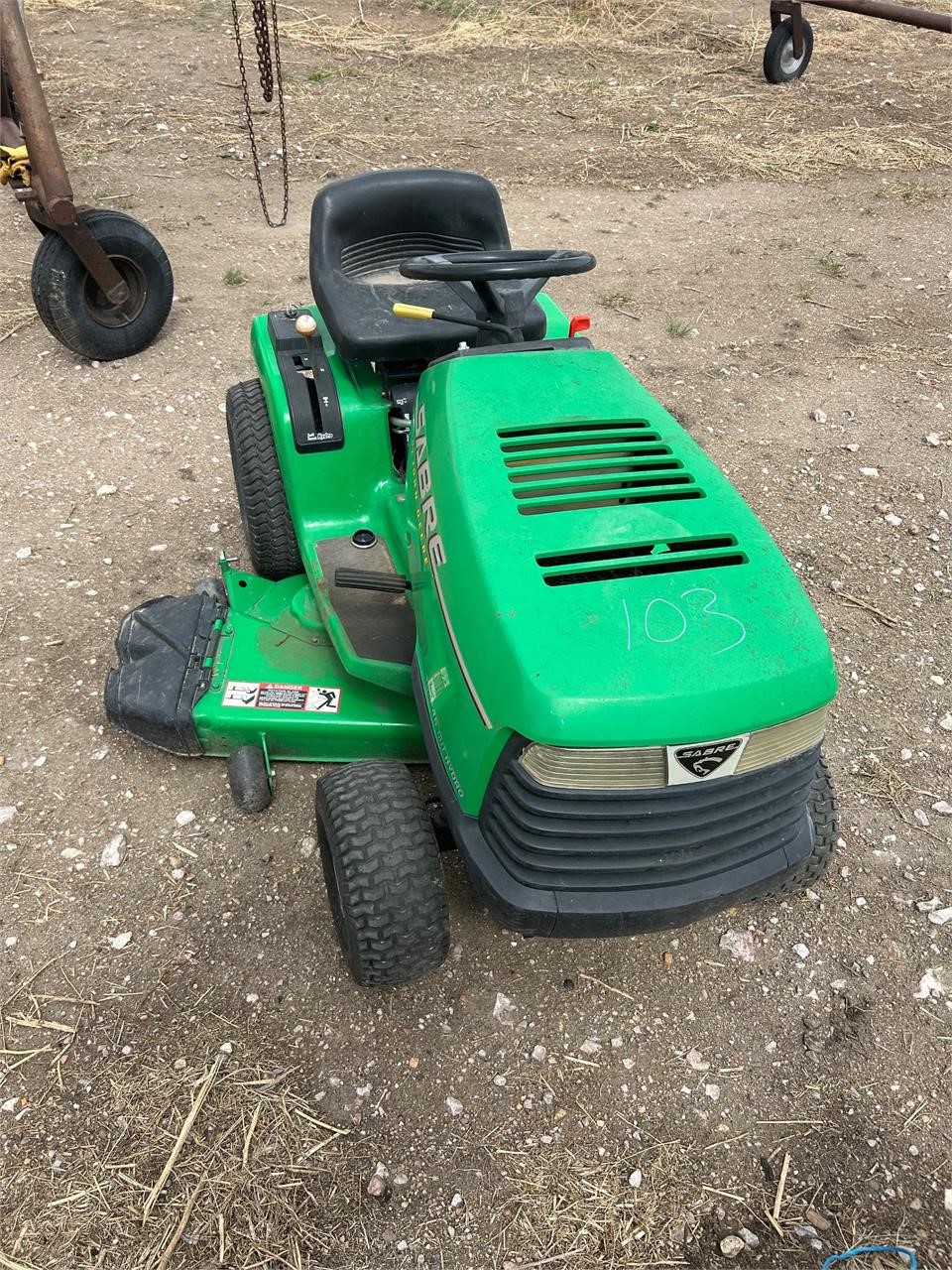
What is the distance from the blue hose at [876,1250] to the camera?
169 cm

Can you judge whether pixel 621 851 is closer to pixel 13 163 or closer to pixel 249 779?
pixel 249 779

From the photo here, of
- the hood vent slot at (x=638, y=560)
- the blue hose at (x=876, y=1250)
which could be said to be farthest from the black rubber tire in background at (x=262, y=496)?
the blue hose at (x=876, y=1250)

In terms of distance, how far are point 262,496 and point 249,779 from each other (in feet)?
2.77

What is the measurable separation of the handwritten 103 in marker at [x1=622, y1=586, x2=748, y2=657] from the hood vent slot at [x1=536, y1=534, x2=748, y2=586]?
0.27 ft

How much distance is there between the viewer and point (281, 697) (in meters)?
2.36

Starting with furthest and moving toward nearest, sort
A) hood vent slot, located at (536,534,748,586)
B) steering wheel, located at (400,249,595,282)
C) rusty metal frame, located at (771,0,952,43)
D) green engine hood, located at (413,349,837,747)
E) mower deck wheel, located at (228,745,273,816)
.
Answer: rusty metal frame, located at (771,0,952,43), mower deck wheel, located at (228,745,273,816), steering wheel, located at (400,249,595,282), hood vent slot, located at (536,534,748,586), green engine hood, located at (413,349,837,747)

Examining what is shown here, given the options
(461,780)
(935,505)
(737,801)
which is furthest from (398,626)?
(935,505)

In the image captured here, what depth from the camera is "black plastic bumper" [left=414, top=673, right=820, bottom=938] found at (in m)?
1.57

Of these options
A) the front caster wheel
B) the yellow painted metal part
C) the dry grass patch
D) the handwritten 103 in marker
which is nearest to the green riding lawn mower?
the handwritten 103 in marker

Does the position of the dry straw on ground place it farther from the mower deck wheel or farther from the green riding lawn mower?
the mower deck wheel

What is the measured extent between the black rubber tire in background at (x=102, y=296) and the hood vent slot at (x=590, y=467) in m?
2.73

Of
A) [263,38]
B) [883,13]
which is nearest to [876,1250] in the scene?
[263,38]

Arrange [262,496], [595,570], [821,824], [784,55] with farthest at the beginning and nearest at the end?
1. [784,55]
2. [262,496]
3. [821,824]
4. [595,570]

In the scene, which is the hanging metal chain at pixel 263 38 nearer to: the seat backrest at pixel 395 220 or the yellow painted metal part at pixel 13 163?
the yellow painted metal part at pixel 13 163
